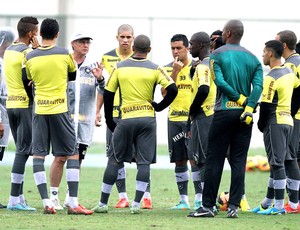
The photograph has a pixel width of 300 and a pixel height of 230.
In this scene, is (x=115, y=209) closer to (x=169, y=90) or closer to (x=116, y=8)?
(x=169, y=90)

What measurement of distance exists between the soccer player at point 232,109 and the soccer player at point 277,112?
0.55 metres

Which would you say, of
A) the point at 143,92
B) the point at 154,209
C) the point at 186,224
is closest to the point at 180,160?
the point at 154,209

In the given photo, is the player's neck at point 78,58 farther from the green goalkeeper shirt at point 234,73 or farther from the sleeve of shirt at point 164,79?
the green goalkeeper shirt at point 234,73

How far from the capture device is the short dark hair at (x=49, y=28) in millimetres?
15084

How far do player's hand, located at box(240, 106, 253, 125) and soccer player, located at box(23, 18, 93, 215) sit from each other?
2394mm

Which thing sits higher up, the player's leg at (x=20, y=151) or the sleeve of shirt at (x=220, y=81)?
the sleeve of shirt at (x=220, y=81)

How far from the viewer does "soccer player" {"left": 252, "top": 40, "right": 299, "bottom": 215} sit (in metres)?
15.5

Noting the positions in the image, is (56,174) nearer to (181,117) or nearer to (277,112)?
(181,117)

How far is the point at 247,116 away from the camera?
14617 mm

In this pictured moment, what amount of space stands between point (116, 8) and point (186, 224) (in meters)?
21.3

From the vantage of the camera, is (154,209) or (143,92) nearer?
(143,92)

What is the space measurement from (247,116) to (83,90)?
3.32 meters

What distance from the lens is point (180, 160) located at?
56.4 feet

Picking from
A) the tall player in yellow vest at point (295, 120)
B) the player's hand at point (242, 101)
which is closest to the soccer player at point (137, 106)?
the player's hand at point (242, 101)
